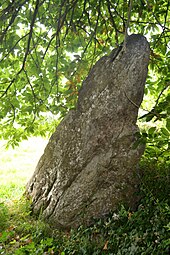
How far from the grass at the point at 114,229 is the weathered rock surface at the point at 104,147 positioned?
188 millimetres

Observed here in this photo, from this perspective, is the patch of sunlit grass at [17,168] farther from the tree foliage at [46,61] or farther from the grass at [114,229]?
the tree foliage at [46,61]

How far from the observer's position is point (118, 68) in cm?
432

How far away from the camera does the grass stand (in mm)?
3555

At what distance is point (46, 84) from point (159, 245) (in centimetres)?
229

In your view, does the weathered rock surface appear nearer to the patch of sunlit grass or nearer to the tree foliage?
the tree foliage

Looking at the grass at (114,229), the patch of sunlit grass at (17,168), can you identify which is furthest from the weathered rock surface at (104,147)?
the patch of sunlit grass at (17,168)

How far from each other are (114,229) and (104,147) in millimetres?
1038

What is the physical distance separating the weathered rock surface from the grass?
19cm

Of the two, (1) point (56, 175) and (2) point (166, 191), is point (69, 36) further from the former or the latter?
(2) point (166, 191)

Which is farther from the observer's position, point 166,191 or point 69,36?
point 69,36

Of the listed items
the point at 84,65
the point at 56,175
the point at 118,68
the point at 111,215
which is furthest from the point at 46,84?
the point at 111,215

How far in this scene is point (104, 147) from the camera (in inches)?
168

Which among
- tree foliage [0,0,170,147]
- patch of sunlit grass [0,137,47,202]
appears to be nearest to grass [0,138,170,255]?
patch of sunlit grass [0,137,47,202]

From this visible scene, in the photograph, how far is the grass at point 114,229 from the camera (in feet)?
11.7
